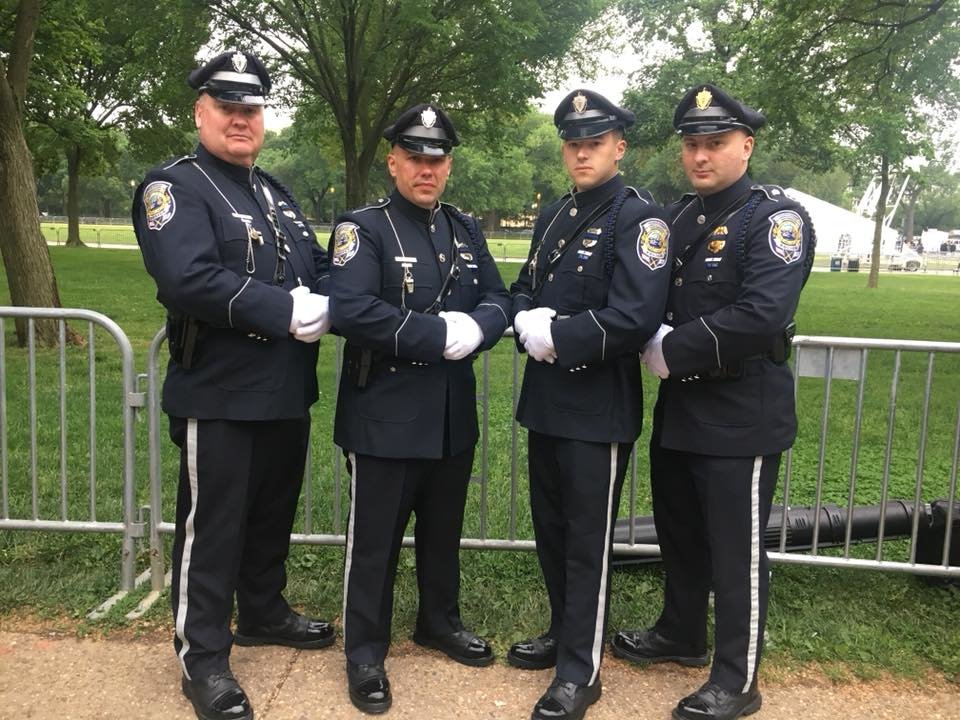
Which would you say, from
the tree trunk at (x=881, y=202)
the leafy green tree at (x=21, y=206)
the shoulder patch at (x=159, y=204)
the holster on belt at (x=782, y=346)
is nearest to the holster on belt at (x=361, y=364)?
the shoulder patch at (x=159, y=204)

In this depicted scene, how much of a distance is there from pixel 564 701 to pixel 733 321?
1.41m

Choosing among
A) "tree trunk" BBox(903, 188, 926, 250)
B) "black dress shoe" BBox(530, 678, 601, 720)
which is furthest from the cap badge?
"tree trunk" BBox(903, 188, 926, 250)

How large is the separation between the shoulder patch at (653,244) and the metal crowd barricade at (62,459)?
2.23 metres

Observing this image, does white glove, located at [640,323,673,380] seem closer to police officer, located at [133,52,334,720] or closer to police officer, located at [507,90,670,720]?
police officer, located at [507,90,670,720]

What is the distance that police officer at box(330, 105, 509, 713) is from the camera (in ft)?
9.30

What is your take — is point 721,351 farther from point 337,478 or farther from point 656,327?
point 337,478

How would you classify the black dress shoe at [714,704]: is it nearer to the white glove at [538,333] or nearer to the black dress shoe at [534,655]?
the black dress shoe at [534,655]

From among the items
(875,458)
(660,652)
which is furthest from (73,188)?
(660,652)

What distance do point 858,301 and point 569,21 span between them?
8.99 metres

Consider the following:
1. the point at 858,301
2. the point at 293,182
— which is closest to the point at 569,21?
the point at 858,301

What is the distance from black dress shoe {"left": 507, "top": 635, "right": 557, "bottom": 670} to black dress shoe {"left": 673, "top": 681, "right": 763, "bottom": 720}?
0.52 meters

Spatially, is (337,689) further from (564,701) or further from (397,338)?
(397,338)

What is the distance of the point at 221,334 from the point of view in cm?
287

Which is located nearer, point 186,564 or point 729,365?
point 729,365
